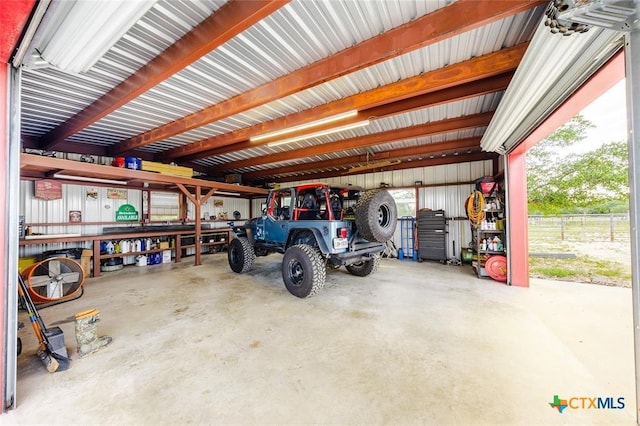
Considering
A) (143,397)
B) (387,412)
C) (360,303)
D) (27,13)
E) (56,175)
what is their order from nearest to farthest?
(27,13) → (387,412) → (143,397) → (360,303) → (56,175)

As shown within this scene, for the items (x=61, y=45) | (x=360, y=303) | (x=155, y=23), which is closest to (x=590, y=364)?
(x=360, y=303)

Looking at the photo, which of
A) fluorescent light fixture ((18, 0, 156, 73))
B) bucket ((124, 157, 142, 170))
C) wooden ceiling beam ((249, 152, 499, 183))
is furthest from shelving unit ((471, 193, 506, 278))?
bucket ((124, 157, 142, 170))

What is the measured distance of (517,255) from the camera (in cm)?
445

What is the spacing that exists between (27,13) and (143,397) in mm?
2680

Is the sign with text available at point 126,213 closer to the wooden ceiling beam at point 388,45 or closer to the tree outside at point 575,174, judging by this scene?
the wooden ceiling beam at point 388,45

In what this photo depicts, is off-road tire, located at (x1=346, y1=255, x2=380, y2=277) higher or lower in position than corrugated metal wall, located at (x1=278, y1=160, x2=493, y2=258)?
lower

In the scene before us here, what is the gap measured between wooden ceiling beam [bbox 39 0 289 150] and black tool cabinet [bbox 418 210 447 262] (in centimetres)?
676

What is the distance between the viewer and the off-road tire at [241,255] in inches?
220

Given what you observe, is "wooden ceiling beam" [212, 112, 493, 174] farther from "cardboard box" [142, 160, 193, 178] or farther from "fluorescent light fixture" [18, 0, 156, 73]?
"fluorescent light fixture" [18, 0, 156, 73]

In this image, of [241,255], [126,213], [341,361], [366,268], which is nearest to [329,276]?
[366,268]

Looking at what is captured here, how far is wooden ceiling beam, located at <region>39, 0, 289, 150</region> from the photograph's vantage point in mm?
1921

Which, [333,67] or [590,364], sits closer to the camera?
[590,364]

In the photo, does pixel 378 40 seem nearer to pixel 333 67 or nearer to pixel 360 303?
pixel 333 67

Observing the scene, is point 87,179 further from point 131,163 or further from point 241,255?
point 241,255
